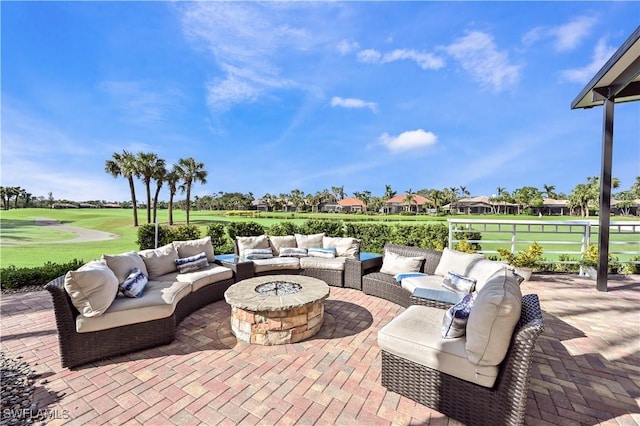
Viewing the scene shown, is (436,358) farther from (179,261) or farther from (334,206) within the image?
(334,206)

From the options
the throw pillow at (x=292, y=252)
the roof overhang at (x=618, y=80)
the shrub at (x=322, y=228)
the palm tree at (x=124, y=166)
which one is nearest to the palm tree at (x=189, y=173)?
the palm tree at (x=124, y=166)

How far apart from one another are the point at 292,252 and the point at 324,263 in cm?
84

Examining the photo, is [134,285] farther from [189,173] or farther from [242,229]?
[189,173]

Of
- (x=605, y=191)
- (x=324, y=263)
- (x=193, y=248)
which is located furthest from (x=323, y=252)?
(x=605, y=191)

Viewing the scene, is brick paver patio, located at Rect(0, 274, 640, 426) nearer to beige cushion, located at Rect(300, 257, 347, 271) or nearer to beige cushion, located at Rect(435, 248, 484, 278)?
beige cushion, located at Rect(435, 248, 484, 278)

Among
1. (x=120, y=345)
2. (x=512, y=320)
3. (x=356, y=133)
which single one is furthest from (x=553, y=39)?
(x=356, y=133)

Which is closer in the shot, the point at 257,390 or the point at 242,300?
the point at 257,390

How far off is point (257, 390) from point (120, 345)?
1668 mm

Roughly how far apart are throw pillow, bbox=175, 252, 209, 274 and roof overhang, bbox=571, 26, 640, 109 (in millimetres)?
6634

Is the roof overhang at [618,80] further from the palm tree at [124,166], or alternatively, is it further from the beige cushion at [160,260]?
the palm tree at [124,166]

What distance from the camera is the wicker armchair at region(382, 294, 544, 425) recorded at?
1602mm

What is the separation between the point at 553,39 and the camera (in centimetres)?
580

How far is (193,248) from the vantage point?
4.66 m

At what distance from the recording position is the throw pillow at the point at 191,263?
166 inches
